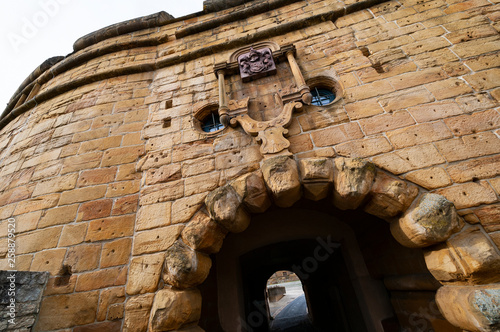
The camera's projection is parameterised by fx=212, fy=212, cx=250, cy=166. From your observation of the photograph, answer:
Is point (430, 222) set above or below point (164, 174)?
below

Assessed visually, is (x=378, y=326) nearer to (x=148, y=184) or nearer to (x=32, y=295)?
(x=148, y=184)

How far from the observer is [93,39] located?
4520 millimetres

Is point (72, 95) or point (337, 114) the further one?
point (72, 95)

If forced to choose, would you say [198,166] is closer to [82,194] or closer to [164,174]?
[164,174]

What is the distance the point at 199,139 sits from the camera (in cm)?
262

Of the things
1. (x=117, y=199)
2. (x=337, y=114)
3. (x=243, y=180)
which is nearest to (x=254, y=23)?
(x=337, y=114)

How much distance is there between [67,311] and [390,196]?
2.98 meters

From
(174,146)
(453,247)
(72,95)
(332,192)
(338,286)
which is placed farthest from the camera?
(338,286)

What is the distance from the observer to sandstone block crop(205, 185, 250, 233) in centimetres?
190

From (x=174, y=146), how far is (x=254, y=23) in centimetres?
286

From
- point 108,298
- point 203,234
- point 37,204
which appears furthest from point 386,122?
point 37,204

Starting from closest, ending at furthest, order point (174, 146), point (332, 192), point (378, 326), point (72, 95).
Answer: point (332, 192) → point (174, 146) → point (378, 326) → point (72, 95)

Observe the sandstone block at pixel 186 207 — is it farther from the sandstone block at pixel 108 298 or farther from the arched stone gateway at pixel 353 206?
the sandstone block at pixel 108 298

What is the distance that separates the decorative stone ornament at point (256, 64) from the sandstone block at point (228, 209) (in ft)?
5.95
